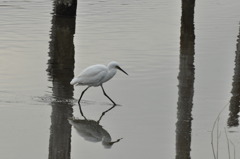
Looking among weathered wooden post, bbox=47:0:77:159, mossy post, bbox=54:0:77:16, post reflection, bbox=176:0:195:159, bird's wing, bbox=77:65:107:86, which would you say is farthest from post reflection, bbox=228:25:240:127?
mossy post, bbox=54:0:77:16

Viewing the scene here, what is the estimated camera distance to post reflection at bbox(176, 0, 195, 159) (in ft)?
30.9

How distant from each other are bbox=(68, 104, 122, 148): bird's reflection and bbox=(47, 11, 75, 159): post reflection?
14 centimetres

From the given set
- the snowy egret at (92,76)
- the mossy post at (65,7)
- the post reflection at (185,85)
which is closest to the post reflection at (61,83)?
the mossy post at (65,7)

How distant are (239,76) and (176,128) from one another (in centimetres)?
390

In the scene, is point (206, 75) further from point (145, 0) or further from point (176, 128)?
point (145, 0)

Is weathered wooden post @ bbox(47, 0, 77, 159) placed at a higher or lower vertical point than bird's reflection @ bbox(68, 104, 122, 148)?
higher

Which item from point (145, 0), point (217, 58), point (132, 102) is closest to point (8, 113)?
point (132, 102)

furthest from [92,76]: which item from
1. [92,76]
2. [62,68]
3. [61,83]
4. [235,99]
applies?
[235,99]

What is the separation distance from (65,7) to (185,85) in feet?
11.0

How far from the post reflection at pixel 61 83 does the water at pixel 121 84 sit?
0.02m

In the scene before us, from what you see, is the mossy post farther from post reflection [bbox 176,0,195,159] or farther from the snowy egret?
the snowy egret

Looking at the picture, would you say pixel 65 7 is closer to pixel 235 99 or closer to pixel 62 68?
pixel 62 68

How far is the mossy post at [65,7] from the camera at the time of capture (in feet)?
48.3

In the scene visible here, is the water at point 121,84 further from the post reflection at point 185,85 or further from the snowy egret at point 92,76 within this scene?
the snowy egret at point 92,76
